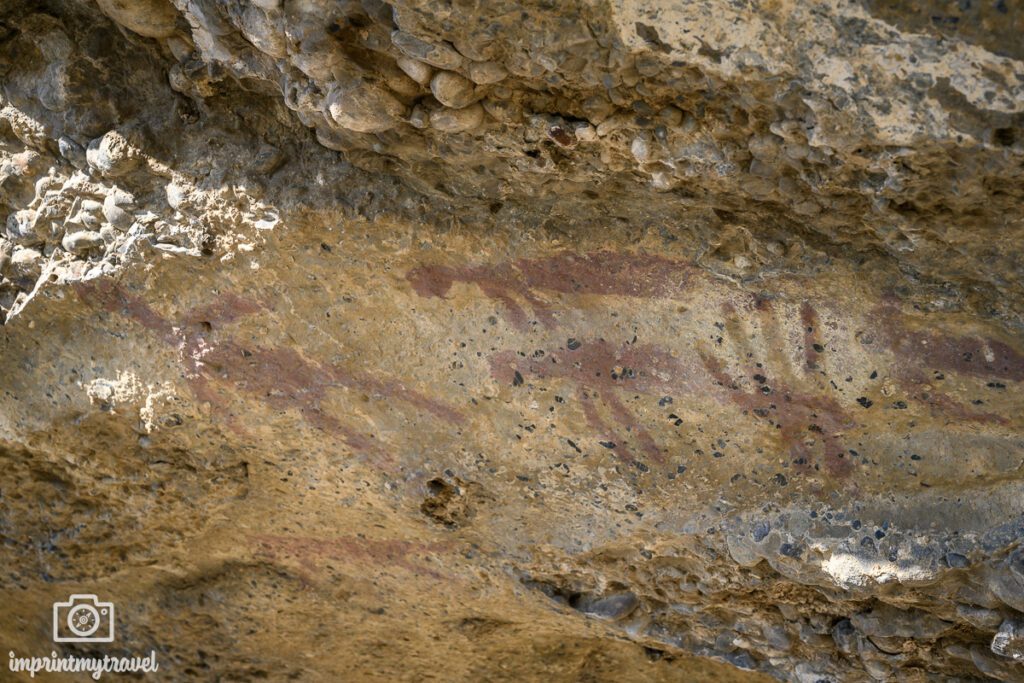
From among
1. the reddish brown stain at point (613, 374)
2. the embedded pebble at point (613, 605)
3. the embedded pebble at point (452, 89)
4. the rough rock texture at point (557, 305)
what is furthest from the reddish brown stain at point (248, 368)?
the embedded pebble at point (452, 89)

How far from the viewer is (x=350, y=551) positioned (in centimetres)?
169

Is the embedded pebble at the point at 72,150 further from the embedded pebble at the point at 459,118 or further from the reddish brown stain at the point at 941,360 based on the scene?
the reddish brown stain at the point at 941,360

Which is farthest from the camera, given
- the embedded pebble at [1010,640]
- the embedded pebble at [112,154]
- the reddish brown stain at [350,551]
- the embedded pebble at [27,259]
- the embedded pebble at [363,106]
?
the reddish brown stain at [350,551]

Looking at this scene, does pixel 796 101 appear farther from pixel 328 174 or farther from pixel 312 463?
pixel 312 463

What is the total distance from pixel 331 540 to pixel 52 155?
2.36ft

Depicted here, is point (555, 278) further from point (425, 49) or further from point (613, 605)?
point (613, 605)

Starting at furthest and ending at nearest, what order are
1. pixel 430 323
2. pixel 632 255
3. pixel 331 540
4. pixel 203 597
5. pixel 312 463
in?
1. pixel 203 597
2. pixel 331 540
3. pixel 312 463
4. pixel 430 323
5. pixel 632 255

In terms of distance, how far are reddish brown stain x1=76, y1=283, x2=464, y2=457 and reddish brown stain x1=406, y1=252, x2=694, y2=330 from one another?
18cm

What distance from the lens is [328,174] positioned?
4.13 ft

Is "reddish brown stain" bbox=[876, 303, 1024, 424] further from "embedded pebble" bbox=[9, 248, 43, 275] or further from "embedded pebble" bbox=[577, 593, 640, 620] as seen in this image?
"embedded pebble" bbox=[9, 248, 43, 275]

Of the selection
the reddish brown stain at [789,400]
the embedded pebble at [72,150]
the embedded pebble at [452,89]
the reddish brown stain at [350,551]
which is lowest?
the reddish brown stain at [350,551]

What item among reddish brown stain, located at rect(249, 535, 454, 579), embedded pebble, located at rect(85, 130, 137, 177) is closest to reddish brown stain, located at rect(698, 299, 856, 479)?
reddish brown stain, located at rect(249, 535, 454, 579)

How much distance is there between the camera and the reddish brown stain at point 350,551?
1.63 m

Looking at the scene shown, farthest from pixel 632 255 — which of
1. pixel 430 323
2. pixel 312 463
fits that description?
pixel 312 463
